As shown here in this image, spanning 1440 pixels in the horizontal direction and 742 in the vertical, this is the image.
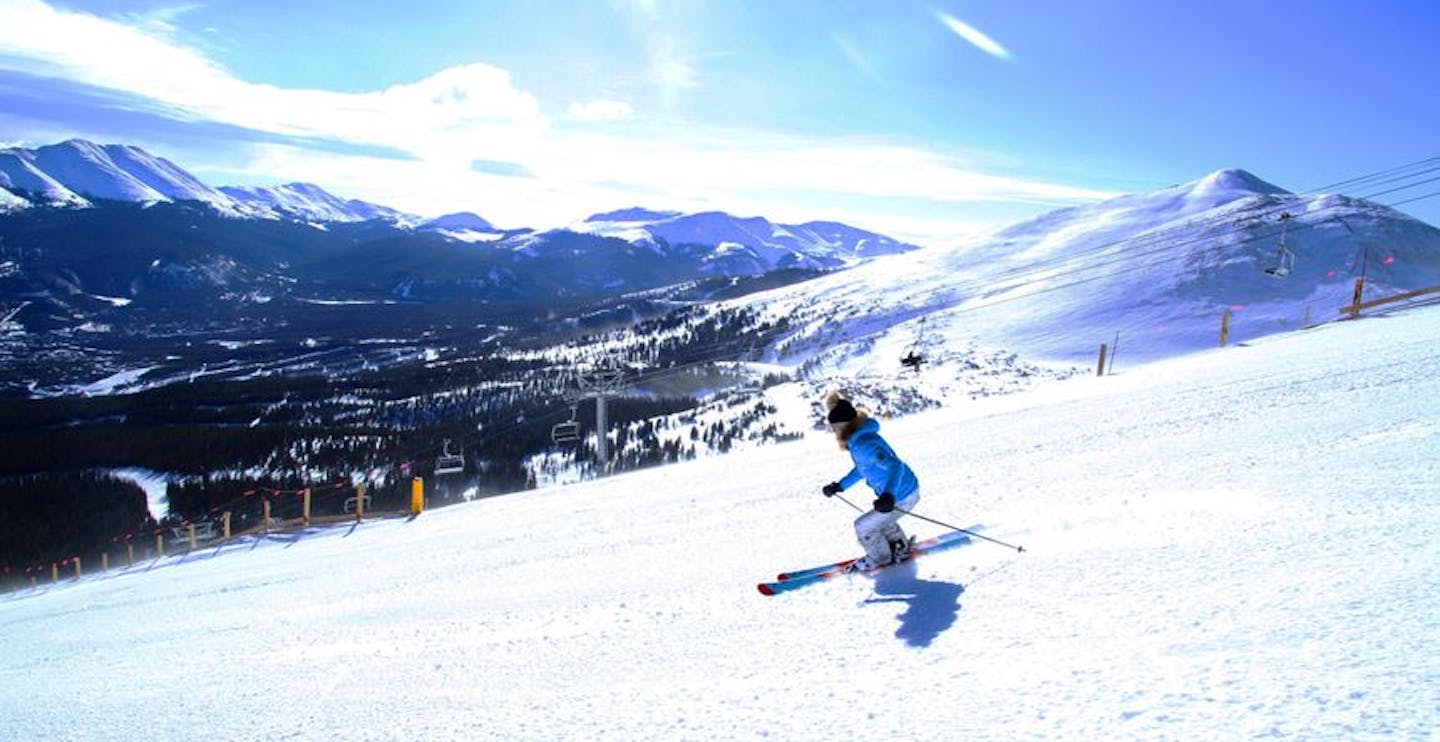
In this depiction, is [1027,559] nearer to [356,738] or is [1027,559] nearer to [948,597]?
[948,597]

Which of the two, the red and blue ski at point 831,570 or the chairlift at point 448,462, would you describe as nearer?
the red and blue ski at point 831,570

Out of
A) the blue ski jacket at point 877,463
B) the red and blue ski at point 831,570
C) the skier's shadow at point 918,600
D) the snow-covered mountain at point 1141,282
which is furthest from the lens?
the snow-covered mountain at point 1141,282

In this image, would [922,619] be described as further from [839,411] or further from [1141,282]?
[1141,282]

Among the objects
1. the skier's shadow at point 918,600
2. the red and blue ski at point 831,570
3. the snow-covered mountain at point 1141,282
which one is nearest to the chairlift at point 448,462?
the red and blue ski at point 831,570

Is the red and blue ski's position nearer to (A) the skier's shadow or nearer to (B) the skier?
(B) the skier

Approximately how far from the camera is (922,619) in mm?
5363

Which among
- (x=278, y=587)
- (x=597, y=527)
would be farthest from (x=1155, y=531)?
(x=278, y=587)

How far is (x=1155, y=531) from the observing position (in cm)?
641

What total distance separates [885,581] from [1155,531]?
2.25 metres

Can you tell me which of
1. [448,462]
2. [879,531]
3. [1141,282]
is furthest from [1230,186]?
[879,531]

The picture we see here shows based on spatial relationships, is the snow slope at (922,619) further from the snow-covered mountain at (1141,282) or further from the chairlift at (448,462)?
the snow-covered mountain at (1141,282)

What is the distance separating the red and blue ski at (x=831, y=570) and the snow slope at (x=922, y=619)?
21cm

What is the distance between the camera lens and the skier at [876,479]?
21.1 feet

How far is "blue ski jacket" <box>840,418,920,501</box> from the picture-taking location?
6.43m
